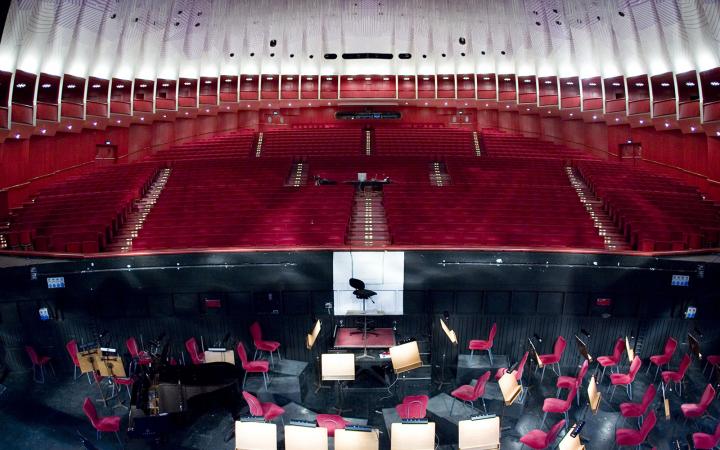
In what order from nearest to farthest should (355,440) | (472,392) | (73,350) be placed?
(355,440) → (472,392) → (73,350)

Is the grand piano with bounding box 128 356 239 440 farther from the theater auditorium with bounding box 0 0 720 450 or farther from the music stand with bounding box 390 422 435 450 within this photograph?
the music stand with bounding box 390 422 435 450

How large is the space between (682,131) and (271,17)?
11.4 metres

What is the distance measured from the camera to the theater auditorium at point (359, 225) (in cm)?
555

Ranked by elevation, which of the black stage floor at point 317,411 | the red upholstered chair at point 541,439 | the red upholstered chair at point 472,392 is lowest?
the black stage floor at point 317,411

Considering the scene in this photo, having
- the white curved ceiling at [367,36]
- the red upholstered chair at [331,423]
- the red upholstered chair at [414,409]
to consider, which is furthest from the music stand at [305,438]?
the white curved ceiling at [367,36]

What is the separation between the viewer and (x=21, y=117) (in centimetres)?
1005

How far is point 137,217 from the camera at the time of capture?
9172mm

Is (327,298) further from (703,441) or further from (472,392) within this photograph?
(703,441)

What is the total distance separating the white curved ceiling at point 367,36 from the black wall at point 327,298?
758 centimetres

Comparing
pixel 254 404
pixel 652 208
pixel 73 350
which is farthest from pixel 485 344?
pixel 73 350

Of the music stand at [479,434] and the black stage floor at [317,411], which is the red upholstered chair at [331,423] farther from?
the music stand at [479,434]

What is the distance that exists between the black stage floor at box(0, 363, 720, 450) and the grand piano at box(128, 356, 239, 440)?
304mm

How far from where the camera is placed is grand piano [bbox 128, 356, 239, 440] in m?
5.08

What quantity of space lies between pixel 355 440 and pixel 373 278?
305cm
